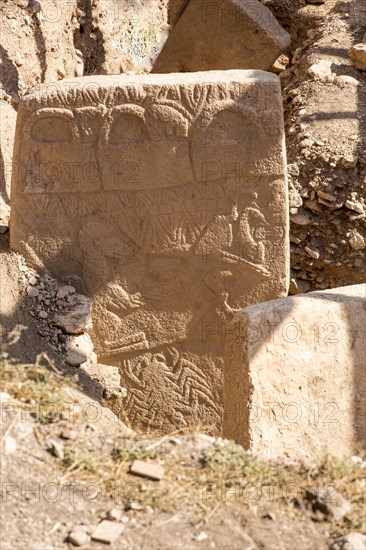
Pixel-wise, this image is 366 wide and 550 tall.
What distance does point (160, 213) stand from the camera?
494cm

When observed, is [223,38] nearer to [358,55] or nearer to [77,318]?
[358,55]

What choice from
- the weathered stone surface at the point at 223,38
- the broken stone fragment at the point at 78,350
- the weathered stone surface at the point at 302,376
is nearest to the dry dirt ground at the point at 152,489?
the weathered stone surface at the point at 302,376

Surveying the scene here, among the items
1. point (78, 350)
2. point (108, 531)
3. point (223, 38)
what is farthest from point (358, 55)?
point (108, 531)

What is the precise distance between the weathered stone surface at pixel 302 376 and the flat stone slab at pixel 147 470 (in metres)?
0.86

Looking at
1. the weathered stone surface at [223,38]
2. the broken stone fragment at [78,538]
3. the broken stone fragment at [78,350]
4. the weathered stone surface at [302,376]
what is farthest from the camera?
the weathered stone surface at [223,38]

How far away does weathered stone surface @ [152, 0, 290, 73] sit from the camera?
7.94 metres

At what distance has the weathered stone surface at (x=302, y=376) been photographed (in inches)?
154

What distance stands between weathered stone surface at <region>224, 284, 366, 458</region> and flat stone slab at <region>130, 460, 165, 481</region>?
0.86 meters

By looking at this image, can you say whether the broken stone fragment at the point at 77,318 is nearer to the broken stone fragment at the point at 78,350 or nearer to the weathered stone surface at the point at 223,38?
the broken stone fragment at the point at 78,350

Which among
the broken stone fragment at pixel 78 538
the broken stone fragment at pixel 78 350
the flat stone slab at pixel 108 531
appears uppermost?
the broken stone fragment at pixel 78 350

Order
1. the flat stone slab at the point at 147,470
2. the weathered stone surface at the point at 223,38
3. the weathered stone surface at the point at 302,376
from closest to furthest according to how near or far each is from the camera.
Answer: the flat stone slab at the point at 147,470, the weathered stone surface at the point at 302,376, the weathered stone surface at the point at 223,38

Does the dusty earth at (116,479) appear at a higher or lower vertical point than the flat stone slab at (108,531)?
higher

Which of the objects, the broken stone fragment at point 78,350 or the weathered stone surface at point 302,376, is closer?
the weathered stone surface at point 302,376

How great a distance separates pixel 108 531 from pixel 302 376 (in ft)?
4.57
